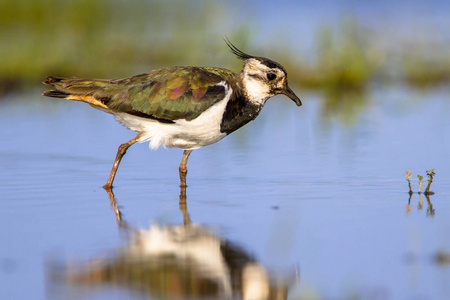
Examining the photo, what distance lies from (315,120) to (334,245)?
19.5ft

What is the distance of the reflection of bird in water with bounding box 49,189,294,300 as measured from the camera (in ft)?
16.5

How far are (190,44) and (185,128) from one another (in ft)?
25.5

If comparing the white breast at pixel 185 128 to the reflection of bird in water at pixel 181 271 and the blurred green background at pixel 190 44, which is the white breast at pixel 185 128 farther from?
the blurred green background at pixel 190 44

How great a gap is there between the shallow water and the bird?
0.45 metres

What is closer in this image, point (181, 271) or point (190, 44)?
point (181, 271)

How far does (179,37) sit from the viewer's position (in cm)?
1727

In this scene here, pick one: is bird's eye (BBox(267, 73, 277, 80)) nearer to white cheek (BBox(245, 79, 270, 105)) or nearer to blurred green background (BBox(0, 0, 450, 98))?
white cheek (BBox(245, 79, 270, 105))

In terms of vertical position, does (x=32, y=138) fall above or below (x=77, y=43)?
below

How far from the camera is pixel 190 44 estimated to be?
15672mm

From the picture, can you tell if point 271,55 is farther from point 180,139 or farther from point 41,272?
point 41,272

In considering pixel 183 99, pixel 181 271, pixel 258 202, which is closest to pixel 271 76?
pixel 183 99

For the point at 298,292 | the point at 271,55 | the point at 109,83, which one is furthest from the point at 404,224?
the point at 271,55

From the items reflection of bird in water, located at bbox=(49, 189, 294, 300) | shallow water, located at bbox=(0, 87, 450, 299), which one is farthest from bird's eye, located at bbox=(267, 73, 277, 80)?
reflection of bird in water, located at bbox=(49, 189, 294, 300)

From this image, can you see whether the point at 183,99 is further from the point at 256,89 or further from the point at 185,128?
the point at 256,89
